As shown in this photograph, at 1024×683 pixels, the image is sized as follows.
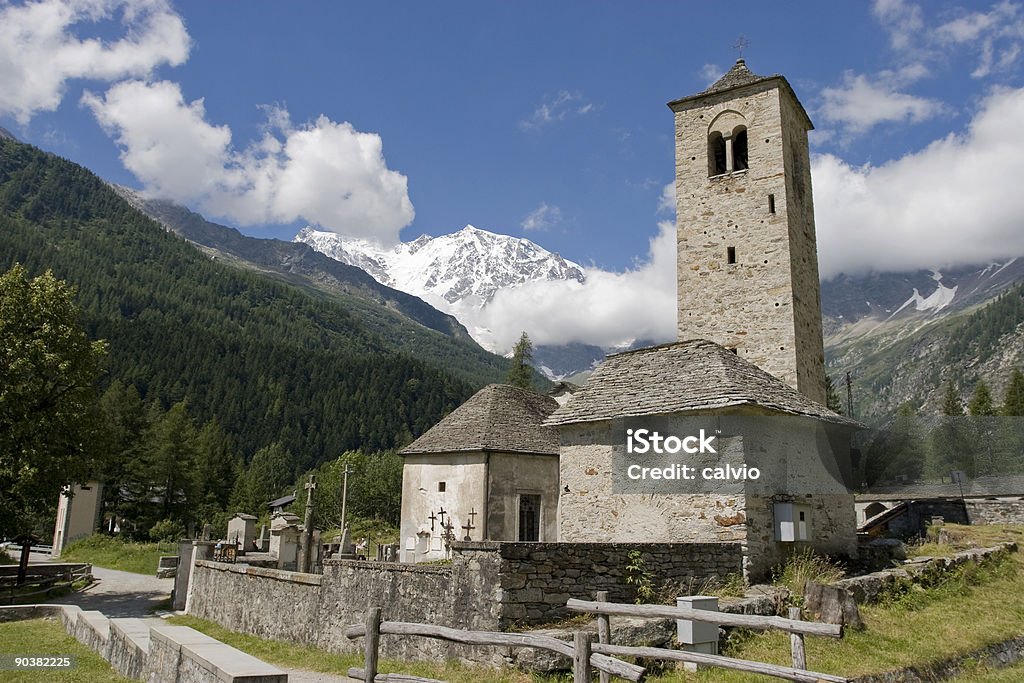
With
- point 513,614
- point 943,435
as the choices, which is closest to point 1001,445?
point 943,435

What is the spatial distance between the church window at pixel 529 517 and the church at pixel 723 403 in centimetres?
7

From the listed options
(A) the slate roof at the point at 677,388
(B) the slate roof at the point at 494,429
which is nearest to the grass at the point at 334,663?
(A) the slate roof at the point at 677,388

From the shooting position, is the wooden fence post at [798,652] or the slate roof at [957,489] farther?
the slate roof at [957,489]

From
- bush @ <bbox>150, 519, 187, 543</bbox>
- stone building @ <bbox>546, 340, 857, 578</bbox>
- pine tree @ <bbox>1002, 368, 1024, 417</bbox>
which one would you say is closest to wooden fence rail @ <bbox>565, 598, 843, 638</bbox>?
stone building @ <bbox>546, 340, 857, 578</bbox>

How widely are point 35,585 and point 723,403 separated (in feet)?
80.4

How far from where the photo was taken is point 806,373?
21062mm

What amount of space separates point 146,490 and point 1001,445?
60.6 m

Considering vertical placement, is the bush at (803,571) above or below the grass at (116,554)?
above

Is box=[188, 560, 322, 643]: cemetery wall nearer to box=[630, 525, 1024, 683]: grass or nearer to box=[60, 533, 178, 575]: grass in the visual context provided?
box=[630, 525, 1024, 683]: grass

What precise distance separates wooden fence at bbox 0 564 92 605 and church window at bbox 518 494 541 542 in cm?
1596

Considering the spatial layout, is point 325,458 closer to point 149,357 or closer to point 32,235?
point 149,357

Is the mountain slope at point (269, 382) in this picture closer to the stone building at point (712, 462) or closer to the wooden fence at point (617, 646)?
the stone building at point (712, 462)

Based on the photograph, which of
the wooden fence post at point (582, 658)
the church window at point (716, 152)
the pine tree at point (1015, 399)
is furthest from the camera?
the pine tree at point (1015, 399)

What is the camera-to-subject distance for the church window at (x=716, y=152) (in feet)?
78.6
